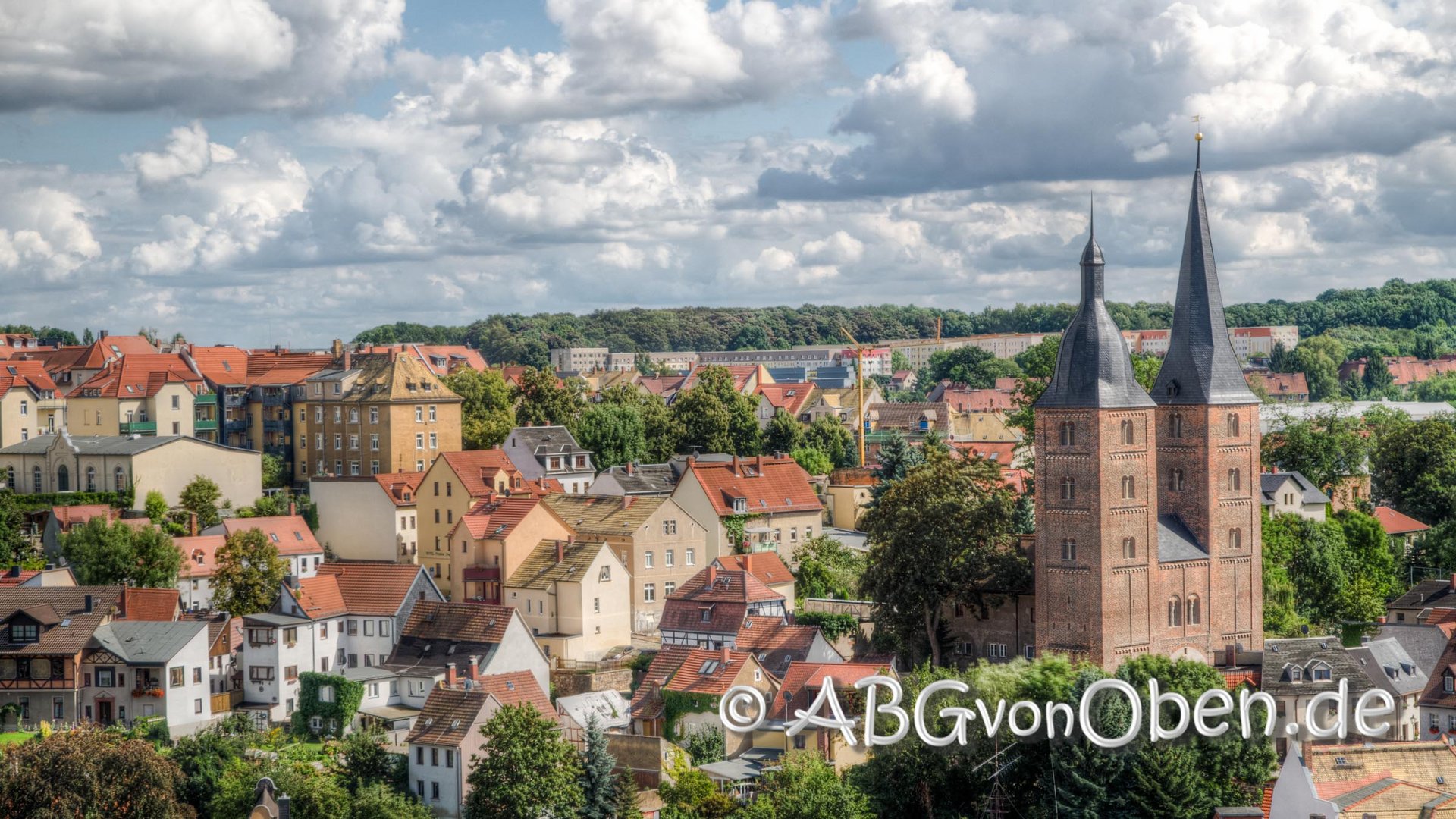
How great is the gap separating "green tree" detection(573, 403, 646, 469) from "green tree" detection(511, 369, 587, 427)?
13.1 feet

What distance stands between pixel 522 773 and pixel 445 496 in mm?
29282

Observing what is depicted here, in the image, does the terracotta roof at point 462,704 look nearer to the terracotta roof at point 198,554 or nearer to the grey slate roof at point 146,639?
the grey slate roof at point 146,639

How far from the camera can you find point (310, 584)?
71.6 metres

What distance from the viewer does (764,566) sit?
3118 inches

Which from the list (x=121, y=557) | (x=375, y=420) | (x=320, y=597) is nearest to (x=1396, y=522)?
(x=375, y=420)

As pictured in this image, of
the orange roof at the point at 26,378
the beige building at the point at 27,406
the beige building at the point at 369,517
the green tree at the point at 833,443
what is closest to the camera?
the beige building at the point at 369,517

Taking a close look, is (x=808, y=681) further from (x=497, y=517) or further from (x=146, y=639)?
(x=146, y=639)

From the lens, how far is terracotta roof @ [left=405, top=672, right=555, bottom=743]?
58.2 metres

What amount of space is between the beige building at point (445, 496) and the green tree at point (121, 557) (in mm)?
11789

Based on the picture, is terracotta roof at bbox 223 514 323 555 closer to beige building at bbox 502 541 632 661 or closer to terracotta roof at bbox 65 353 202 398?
beige building at bbox 502 541 632 661

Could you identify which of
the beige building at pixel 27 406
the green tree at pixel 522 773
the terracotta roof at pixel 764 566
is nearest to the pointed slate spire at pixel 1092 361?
the terracotta roof at pixel 764 566

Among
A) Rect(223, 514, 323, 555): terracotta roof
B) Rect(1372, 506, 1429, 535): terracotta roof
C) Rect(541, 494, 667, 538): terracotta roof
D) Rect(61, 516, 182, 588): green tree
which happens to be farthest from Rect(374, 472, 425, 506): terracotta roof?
Rect(1372, 506, 1429, 535): terracotta roof

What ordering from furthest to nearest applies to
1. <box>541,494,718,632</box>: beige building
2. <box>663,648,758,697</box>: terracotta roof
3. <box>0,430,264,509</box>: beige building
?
<box>0,430,264,509</box>: beige building
<box>541,494,718,632</box>: beige building
<box>663,648,758,697</box>: terracotta roof

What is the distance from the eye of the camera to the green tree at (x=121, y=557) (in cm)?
7275
